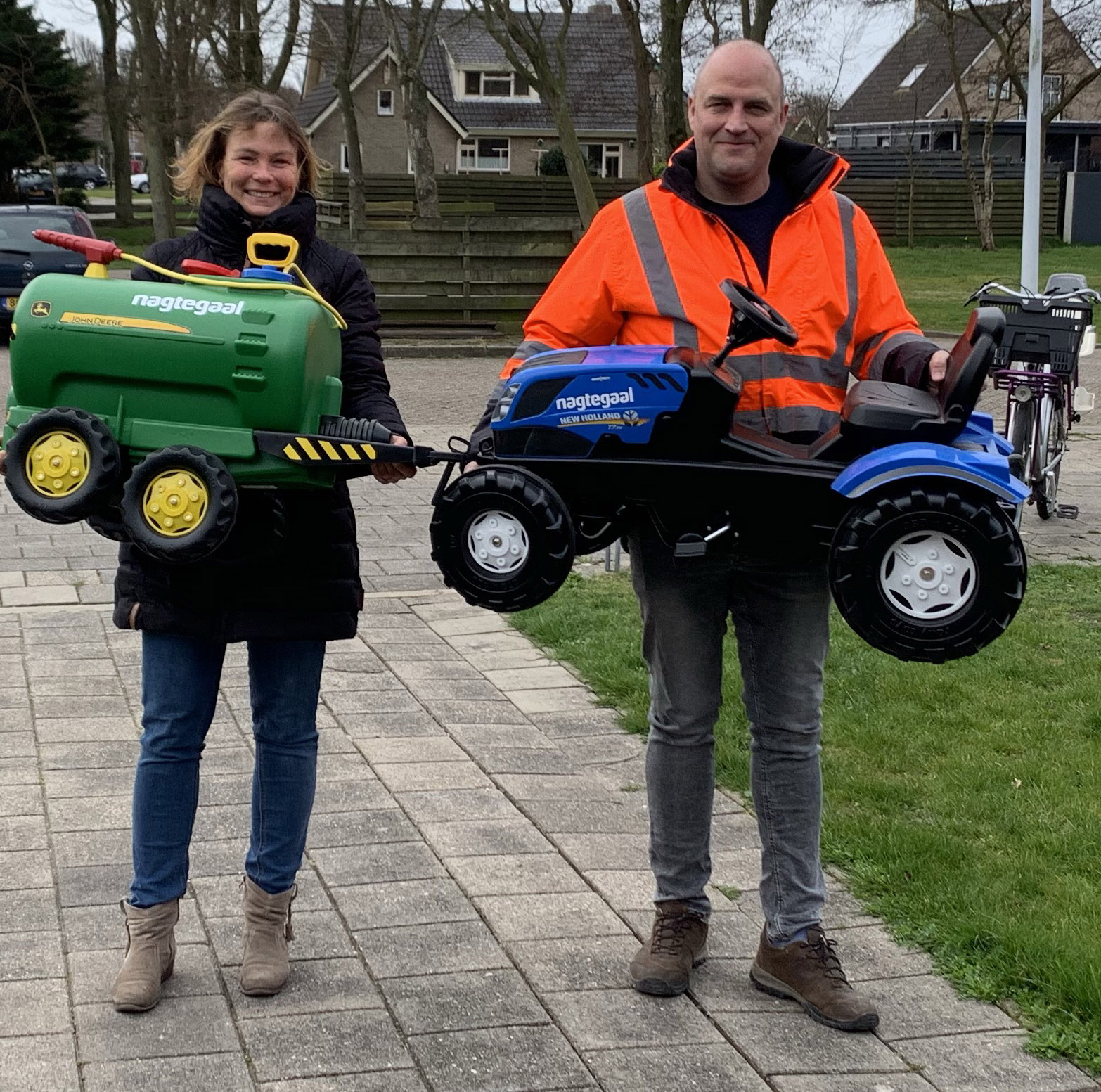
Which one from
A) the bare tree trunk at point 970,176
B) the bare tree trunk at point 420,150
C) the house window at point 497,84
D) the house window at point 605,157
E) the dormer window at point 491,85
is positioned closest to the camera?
the bare tree trunk at point 420,150

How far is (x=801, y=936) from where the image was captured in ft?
11.4

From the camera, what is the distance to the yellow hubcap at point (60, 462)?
Answer: 9.87 ft

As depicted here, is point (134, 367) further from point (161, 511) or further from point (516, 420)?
point (516, 420)

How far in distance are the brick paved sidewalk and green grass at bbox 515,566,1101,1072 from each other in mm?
125

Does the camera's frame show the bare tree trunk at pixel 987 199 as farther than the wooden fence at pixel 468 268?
Yes

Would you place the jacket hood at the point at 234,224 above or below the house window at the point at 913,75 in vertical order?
below

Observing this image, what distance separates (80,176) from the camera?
6250cm

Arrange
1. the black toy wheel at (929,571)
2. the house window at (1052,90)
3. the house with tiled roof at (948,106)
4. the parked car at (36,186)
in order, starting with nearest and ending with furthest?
1. the black toy wheel at (929,571)
2. the parked car at (36,186)
3. the house window at (1052,90)
4. the house with tiled roof at (948,106)

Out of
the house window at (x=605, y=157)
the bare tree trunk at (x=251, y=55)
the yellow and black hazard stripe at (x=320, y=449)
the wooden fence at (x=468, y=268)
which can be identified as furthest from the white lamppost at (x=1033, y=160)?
the house window at (x=605, y=157)

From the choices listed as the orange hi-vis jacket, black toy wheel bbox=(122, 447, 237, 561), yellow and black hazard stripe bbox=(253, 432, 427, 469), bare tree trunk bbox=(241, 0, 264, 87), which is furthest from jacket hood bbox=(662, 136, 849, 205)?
bare tree trunk bbox=(241, 0, 264, 87)

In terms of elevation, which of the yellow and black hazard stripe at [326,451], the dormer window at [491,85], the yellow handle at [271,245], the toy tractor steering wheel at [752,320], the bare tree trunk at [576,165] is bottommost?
the yellow and black hazard stripe at [326,451]

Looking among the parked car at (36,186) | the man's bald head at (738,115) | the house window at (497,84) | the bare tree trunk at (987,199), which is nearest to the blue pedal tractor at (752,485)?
the man's bald head at (738,115)

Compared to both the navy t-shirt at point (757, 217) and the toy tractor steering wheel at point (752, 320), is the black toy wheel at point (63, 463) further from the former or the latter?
the navy t-shirt at point (757, 217)

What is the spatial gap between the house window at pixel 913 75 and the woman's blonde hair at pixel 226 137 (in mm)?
61302
